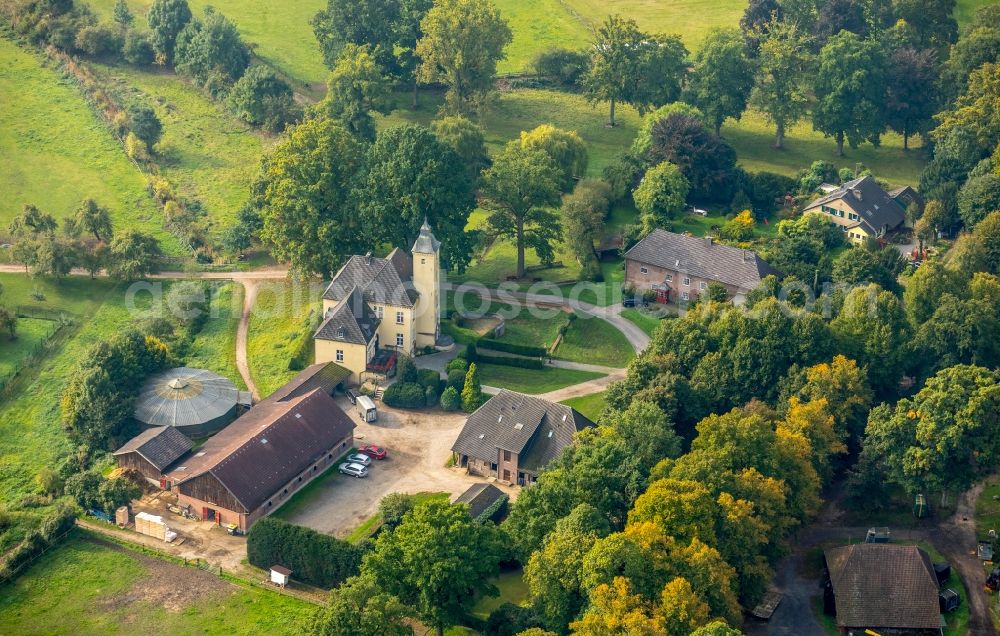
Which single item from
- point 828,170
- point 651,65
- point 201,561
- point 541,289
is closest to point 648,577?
point 201,561

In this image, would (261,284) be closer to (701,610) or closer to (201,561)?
(201,561)

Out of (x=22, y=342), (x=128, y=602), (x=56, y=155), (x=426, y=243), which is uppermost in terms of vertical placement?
(x=426, y=243)

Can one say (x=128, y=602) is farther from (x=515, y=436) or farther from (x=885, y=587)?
(x=885, y=587)

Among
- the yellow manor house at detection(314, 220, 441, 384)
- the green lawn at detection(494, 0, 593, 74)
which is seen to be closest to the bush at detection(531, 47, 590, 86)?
the green lawn at detection(494, 0, 593, 74)

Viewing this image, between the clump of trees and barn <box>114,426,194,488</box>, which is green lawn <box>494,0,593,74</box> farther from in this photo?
barn <box>114,426,194,488</box>

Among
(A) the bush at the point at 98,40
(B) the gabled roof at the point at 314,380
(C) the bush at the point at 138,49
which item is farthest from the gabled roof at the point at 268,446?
(A) the bush at the point at 98,40

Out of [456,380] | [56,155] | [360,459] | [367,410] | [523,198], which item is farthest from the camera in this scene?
[56,155]

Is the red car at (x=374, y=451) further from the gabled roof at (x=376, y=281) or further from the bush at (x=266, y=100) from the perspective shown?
the bush at (x=266, y=100)

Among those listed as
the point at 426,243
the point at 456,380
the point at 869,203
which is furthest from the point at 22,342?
the point at 869,203
